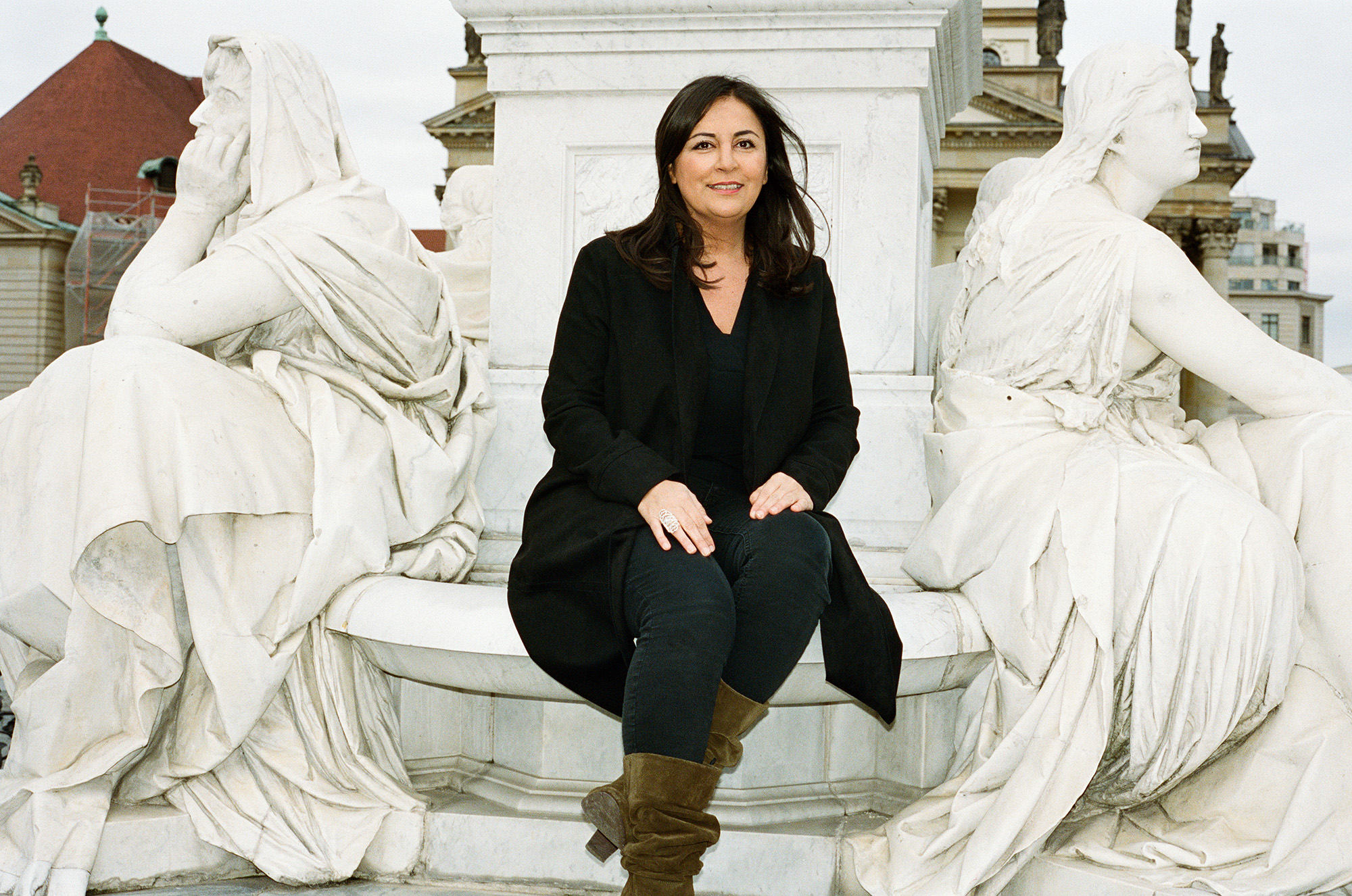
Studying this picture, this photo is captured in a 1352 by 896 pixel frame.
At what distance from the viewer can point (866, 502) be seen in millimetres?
3047

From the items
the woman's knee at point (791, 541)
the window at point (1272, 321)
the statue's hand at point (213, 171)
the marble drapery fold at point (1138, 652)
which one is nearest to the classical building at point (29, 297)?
the statue's hand at point (213, 171)

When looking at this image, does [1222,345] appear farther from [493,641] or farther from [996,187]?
[493,641]

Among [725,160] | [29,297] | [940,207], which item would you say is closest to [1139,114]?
[725,160]

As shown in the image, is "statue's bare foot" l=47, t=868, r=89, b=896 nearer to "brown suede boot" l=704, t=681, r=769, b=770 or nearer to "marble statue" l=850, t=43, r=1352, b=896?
"brown suede boot" l=704, t=681, r=769, b=770

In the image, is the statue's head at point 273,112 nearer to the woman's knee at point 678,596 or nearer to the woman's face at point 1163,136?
the woman's knee at point 678,596

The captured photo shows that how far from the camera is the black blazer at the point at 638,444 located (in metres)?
2.22

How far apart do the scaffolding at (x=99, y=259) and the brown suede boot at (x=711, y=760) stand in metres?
29.9

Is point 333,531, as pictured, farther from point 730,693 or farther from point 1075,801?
point 1075,801

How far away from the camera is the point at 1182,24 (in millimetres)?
40250

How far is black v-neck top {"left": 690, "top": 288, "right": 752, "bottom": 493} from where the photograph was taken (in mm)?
2420

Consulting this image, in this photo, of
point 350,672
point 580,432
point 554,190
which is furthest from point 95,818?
point 554,190

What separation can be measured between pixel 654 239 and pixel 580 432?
0.41m

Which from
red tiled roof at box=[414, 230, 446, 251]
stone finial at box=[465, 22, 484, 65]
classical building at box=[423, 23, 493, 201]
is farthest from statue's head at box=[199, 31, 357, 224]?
stone finial at box=[465, 22, 484, 65]

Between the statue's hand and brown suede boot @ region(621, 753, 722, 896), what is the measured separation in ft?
5.66
